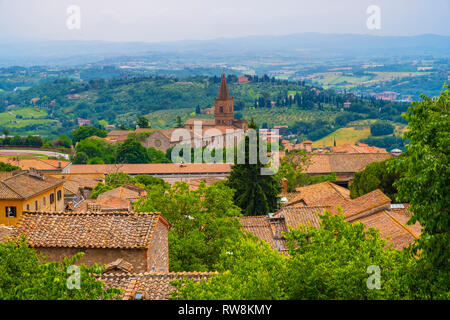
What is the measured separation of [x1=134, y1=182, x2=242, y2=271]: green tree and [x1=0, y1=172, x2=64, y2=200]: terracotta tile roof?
39.9ft

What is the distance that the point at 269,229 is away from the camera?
29.4 meters

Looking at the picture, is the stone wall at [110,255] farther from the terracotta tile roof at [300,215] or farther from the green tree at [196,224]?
the terracotta tile roof at [300,215]

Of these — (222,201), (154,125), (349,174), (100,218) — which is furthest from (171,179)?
(154,125)

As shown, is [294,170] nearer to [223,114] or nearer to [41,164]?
[41,164]

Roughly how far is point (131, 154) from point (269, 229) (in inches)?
2738

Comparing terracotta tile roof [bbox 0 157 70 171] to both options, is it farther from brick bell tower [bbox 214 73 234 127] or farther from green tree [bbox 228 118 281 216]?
brick bell tower [bbox 214 73 234 127]

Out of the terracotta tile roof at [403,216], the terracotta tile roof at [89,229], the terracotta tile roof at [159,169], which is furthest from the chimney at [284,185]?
the terracotta tile roof at [89,229]

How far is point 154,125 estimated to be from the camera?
189375 millimetres

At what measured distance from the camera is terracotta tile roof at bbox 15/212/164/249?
16516mm

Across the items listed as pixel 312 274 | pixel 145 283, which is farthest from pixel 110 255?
pixel 312 274

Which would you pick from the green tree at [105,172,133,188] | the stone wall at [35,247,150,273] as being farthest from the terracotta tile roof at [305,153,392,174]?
the stone wall at [35,247,150,273]
